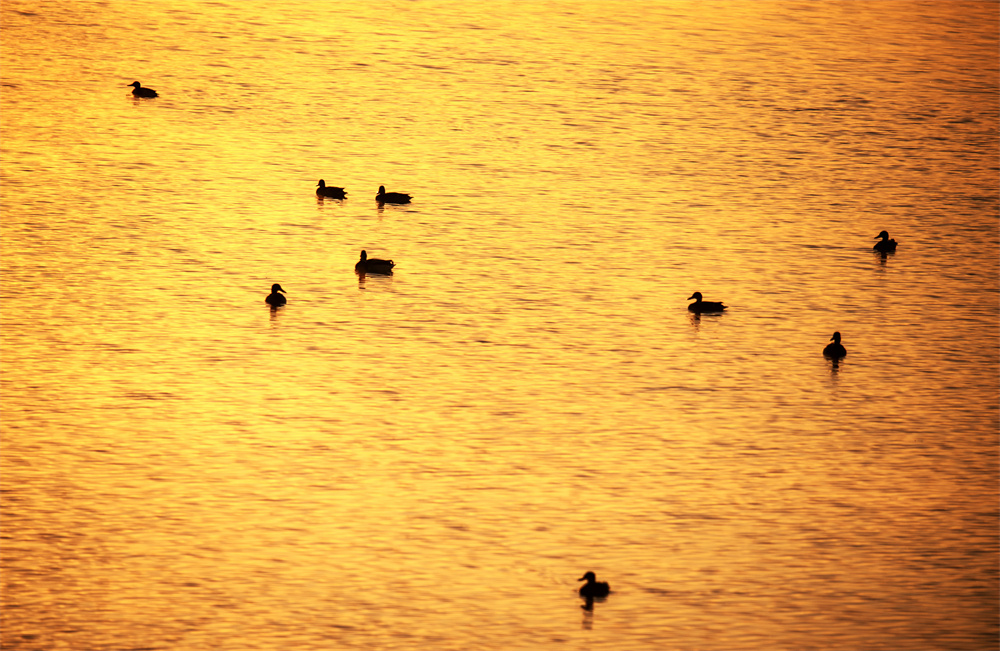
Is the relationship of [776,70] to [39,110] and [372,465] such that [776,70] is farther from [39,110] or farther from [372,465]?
[372,465]

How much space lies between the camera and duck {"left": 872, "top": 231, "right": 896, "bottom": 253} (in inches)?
1283

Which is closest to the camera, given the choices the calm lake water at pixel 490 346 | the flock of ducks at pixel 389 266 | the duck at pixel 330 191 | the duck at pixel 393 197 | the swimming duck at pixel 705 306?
the calm lake water at pixel 490 346

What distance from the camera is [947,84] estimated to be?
46500 millimetres

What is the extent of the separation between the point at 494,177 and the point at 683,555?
18.4 metres

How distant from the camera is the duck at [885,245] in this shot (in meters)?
32.6

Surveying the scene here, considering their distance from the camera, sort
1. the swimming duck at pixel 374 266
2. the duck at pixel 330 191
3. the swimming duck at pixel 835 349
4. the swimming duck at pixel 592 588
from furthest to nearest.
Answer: the duck at pixel 330 191 < the swimming duck at pixel 374 266 < the swimming duck at pixel 835 349 < the swimming duck at pixel 592 588

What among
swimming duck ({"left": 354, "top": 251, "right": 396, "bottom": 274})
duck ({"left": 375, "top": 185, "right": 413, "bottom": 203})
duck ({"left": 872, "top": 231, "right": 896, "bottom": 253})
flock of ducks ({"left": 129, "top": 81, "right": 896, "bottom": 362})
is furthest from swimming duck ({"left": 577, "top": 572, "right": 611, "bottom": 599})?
duck ({"left": 375, "top": 185, "right": 413, "bottom": 203})

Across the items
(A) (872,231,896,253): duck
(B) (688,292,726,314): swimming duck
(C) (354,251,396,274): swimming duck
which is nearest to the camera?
(B) (688,292,726,314): swimming duck

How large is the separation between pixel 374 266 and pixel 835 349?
917cm

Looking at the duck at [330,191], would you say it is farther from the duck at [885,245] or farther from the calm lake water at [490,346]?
the duck at [885,245]

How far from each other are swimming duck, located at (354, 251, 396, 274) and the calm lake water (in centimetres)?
23

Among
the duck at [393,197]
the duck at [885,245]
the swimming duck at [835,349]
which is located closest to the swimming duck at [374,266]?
the duck at [393,197]

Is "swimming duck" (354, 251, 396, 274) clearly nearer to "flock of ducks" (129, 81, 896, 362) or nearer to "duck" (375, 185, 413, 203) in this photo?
"flock of ducks" (129, 81, 896, 362)

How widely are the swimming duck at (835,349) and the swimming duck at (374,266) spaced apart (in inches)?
344
